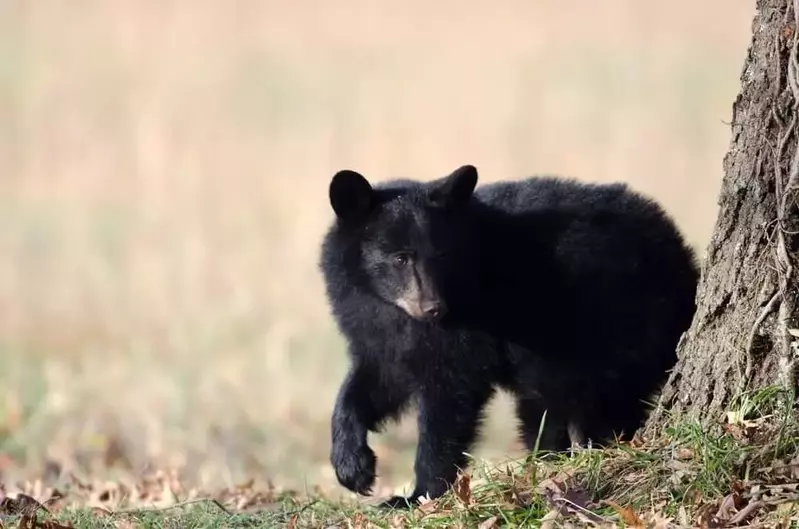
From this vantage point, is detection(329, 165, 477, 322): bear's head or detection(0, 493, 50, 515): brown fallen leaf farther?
detection(329, 165, 477, 322): bear's head

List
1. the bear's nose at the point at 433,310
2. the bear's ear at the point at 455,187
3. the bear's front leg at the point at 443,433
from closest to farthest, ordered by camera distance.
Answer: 1. the bear's nose at the point at 433,310
2. the bear's front leg at the point at 443,433
3. the bear's ear at the point at 455,187

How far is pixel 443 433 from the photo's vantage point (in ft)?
17.9

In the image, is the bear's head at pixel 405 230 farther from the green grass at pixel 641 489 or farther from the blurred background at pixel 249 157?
the blurred background at pixel 249 157

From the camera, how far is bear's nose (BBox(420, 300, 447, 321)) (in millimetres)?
5246

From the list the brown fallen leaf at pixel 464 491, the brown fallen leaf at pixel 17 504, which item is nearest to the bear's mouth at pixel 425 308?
the brown fallen leaf at pixel 464 491

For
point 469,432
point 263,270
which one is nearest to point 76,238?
point 263,270

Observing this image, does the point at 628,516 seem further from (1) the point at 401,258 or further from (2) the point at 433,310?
(1) the point at 401,258

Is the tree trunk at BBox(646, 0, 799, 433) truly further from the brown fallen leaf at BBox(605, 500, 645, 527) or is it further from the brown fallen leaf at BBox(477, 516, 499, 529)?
the brown fallen leaf at BBox(477, 516, 499, 529)

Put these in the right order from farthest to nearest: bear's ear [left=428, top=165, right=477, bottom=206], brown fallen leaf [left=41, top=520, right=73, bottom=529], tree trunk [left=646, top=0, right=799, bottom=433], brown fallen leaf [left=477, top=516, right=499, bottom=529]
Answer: bear's ear [left=428, top=165, right=477, bottom=206]
tree trunk [left=646, top=0, right=799, bottom=433]
brown fallen leaf [left=41, top=520, right=73, bottom=529]
brown fallen leaf [left=477, top=516, right=499, bottom=529]

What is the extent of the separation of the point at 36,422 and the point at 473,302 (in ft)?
15.0

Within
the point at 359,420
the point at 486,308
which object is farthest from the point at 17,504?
the point at 486,308

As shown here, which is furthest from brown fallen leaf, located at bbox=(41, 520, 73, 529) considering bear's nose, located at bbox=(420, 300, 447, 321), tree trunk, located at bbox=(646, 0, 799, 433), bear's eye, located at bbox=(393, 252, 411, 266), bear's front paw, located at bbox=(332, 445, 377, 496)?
tree trunk, located at bbox=(646, 0, 799, 433)

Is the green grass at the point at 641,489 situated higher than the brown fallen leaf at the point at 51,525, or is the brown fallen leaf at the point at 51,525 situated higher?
the brown fallen leaf at the point at 51,525

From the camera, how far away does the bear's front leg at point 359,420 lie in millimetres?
5605
